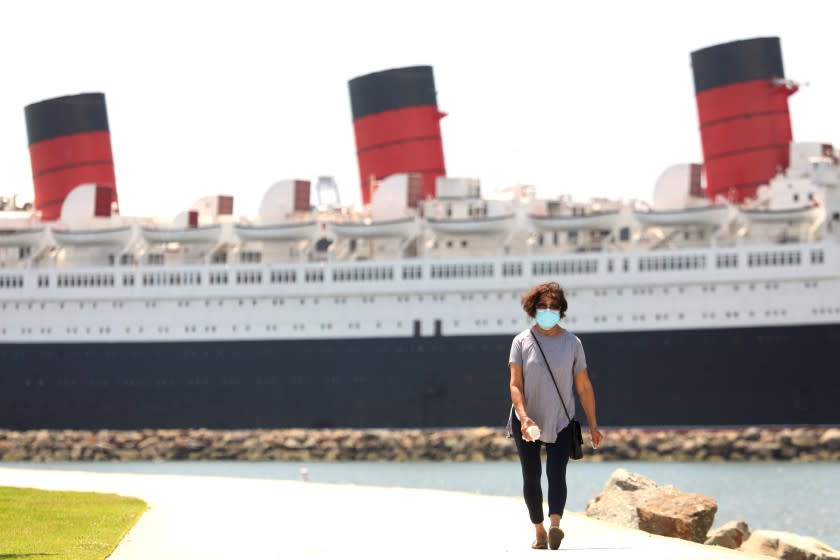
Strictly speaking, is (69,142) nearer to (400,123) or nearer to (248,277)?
(248,277)

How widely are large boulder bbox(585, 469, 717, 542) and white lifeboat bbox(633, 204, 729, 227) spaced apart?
36.4m

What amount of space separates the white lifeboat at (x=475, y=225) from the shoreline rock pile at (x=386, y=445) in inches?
243

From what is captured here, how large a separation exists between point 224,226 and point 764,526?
33.4m

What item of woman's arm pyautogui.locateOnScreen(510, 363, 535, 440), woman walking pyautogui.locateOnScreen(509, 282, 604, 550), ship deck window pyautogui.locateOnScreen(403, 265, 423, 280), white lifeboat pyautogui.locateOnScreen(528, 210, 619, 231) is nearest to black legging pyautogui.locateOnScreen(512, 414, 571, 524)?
woman walking pyautogui.locateOnScreen(509, 282, 604, 550)

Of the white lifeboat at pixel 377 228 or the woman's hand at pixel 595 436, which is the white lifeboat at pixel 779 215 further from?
the woman's hand at pixel 595 436

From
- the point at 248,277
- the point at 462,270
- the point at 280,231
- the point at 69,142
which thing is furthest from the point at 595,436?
the point at 69,142

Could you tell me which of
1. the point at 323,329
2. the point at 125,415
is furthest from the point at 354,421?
the point at 125,415

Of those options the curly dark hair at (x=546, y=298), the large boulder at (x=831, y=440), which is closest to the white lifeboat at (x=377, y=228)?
the large boulder at (x=831, y=440)

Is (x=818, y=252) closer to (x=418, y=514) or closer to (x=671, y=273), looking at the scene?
(x=671, y=273)

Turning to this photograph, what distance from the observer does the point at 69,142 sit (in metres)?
62.1

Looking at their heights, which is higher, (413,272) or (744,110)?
(744,110)

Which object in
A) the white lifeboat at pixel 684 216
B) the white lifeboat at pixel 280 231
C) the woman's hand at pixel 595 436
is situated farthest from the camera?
the white lifeboat at pixel 280 231

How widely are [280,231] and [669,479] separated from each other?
838 inches

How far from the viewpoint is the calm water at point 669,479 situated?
92.6 ft
